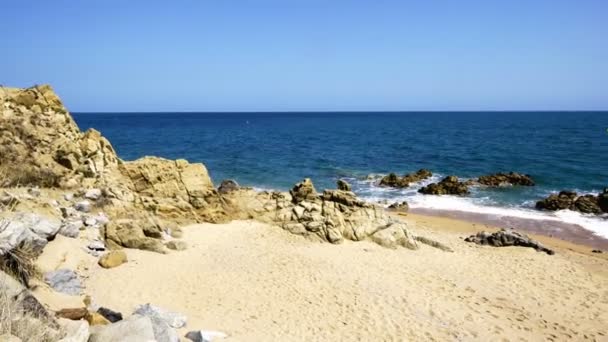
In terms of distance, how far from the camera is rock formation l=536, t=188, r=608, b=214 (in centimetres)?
2475

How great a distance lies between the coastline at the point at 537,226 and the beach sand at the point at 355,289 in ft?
11.0

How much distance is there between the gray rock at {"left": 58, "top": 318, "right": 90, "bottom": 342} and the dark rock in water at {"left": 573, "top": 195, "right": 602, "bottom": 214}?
26006 mm

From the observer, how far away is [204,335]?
8.96 metres

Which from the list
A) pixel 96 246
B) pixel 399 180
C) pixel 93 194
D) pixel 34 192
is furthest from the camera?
pixel 399 180

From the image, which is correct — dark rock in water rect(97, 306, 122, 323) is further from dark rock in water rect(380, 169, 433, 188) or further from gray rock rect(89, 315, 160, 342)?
dark rock in water rect(380, 169, 433, 188)

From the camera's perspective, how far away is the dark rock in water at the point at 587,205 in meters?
24.6

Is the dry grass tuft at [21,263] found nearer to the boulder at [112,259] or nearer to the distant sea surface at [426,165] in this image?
the boulder at [112,259]

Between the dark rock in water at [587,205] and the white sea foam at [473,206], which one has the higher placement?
the dark rock in water at [587,205]

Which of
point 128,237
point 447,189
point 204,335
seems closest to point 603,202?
point 447,189

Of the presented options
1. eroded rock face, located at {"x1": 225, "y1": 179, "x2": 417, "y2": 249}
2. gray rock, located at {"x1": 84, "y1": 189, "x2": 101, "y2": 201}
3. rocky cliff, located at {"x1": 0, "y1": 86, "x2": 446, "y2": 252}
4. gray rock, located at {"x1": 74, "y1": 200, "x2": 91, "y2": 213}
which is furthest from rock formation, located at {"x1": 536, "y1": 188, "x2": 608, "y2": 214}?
gray rock, located at {"x1": 74, "y1": 200, "x2": 91, "y2": 213}

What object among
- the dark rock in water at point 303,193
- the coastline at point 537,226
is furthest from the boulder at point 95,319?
the coastline at point 537,226

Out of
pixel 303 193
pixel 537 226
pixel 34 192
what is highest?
pixel 34 192

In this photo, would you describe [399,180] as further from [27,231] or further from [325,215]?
[27,231]

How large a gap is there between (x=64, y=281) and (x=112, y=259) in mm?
2174
